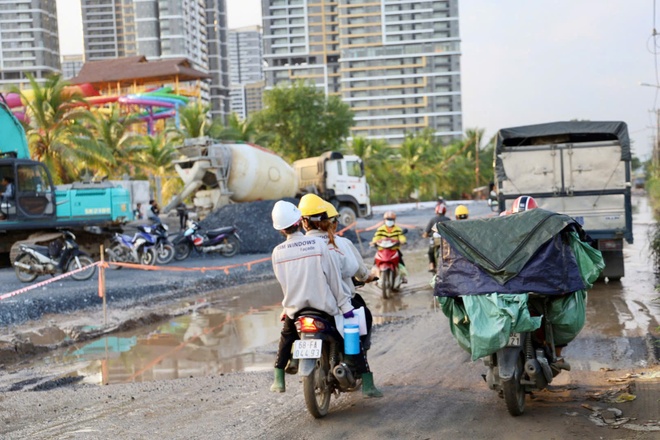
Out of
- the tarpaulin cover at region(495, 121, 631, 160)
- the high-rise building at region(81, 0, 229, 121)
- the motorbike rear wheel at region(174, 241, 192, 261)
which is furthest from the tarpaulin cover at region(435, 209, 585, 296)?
the high-rise building at region(81, 0, 229, 121)

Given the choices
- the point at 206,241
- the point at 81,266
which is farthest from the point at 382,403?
the point at 206,241

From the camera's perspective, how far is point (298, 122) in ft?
174

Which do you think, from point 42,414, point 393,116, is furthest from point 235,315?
point 393,116

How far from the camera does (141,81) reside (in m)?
73.6

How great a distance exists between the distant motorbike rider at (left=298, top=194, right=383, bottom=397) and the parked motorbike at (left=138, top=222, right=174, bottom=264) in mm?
13387

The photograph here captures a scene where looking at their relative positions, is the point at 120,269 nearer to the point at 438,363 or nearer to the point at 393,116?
the point at 438,363

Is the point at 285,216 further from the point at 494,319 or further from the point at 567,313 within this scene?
the point at 567,313

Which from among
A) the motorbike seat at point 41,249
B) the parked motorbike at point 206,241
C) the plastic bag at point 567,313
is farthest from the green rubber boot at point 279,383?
the parked motorbike at point 206,241

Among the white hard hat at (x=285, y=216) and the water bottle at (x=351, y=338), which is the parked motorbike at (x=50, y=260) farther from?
the water bottle at (x=351, y=338)

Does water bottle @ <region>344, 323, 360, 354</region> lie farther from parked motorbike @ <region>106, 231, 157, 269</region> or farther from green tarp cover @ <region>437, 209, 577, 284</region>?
parked motorbike @ <region>106, 231, 157, 269</region>

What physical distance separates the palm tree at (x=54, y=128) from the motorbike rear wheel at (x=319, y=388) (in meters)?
24.8

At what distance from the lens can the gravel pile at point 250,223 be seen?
23.3 metres

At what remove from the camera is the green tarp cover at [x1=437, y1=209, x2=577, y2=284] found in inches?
231

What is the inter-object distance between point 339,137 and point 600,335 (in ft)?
155
